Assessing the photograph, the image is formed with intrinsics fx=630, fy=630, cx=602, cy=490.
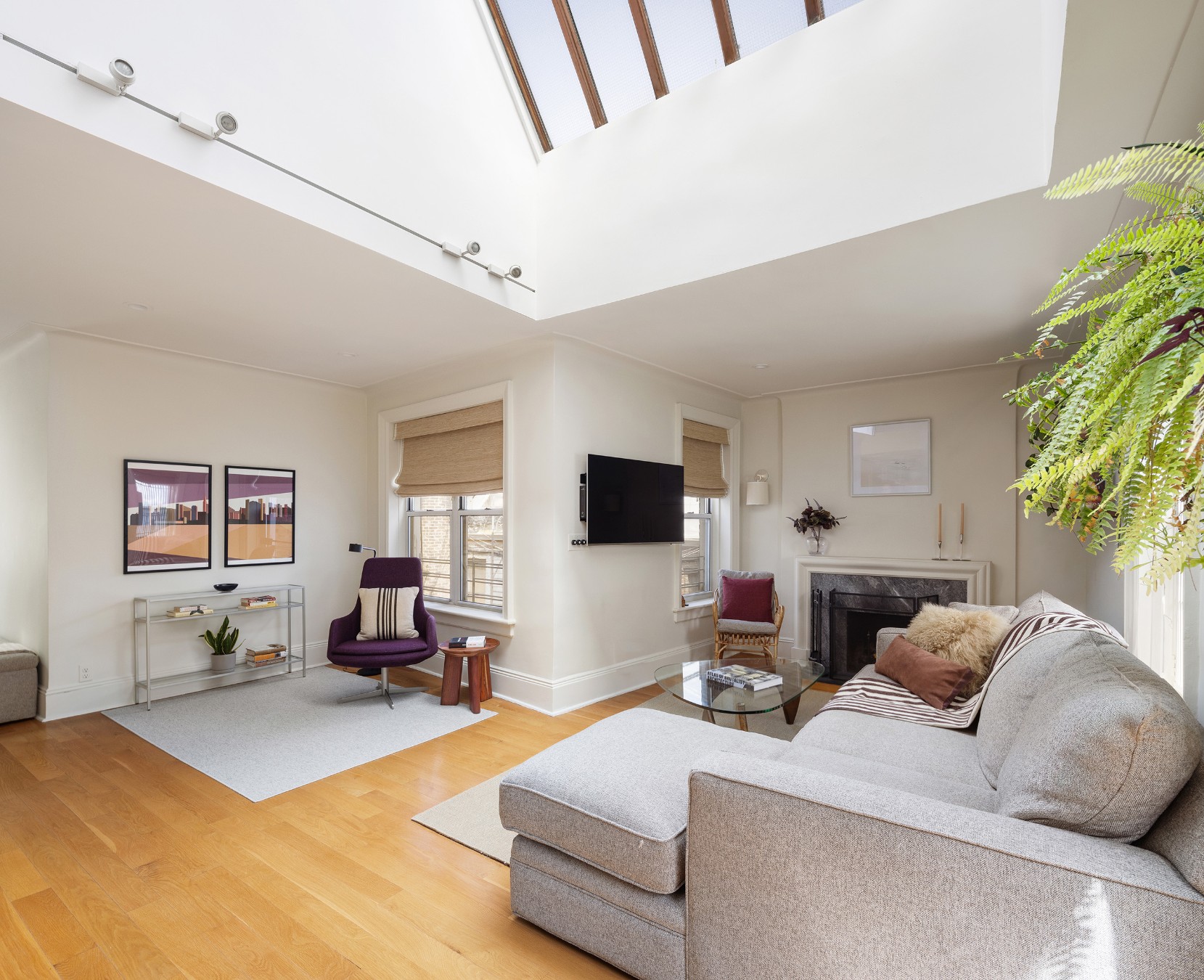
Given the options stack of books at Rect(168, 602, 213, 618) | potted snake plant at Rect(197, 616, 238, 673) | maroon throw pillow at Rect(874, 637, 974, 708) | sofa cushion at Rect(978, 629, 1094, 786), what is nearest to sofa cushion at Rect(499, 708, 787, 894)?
sofa cushion at Rect(978, 629, 1094, 786)

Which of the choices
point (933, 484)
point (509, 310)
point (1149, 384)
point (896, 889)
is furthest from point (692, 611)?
point (1149, 384)

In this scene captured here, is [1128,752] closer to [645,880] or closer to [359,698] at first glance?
[645,880]

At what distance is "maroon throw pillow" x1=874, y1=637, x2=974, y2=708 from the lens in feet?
9.19

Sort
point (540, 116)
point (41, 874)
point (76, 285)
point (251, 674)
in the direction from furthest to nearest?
1. point (251, 674)
2. point (540, 116)
3. point (76, 285)
4. point (41, 874)

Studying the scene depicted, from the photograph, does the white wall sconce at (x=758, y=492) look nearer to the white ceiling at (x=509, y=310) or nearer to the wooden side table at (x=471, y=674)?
the white ceiling at (x=509, y=310)

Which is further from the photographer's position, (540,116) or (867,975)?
(540,116)

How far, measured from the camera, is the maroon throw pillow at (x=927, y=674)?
2.80 m

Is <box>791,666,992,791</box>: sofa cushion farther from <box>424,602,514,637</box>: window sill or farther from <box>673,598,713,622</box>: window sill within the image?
<box>673,598,713,622</box>: window sill

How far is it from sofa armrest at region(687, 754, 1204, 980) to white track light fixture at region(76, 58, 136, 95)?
2.73m

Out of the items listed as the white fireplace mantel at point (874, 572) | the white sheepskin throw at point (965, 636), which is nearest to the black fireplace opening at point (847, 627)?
the white fireplace mantel at point (874, 572)

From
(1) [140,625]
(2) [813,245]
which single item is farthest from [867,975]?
(1) [140,625]

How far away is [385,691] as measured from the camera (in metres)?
4.31

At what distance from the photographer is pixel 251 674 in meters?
4.88

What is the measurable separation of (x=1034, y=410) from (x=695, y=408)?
4.18 m
